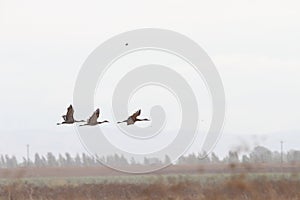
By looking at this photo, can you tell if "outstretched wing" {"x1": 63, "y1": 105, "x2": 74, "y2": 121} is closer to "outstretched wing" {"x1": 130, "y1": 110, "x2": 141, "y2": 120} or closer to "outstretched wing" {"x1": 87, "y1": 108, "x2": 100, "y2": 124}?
"outstretched wing" {"x1": 87, "y1": 108, "x2": 100, "y2": 124}

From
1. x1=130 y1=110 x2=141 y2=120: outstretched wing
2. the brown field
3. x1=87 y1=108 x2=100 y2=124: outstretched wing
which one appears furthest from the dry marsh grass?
x1=87 y1=108 x2=100 y2=124: outstretched wing

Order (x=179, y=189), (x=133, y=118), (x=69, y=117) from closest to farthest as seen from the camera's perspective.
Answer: (x=69, y=117) < (x=133, y=118) < (x=179, y=189)

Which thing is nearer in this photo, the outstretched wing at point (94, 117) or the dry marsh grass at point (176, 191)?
the outstretched wing at point (94, 117)

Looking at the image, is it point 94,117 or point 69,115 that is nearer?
point 69,115

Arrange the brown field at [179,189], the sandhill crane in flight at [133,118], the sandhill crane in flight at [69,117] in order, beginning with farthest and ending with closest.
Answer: the brown field at [179,189], the sandhill crane in flight at [133,118], the sandhill crane in flight at [69,117]

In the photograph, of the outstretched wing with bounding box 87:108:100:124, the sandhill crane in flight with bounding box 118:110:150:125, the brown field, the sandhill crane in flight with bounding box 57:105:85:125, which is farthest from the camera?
the brown field

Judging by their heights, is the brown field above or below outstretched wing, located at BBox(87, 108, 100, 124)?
below

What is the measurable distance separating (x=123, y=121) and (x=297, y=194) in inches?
410

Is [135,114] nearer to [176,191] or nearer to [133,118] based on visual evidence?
[133,118]

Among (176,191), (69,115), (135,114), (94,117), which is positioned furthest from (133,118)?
(176,191)

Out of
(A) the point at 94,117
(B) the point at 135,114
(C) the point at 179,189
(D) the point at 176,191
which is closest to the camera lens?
(A) the point at 94,117

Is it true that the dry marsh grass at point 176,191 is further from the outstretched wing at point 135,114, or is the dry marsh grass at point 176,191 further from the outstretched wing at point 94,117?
the outstretched wing at point 94,117

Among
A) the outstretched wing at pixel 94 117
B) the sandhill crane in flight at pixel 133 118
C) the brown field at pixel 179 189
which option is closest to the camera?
the outstretched wing at pixel 94 117

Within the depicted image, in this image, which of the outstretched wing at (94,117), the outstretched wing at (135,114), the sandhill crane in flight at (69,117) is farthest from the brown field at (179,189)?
the sandhill crane in flight at (69,117)
